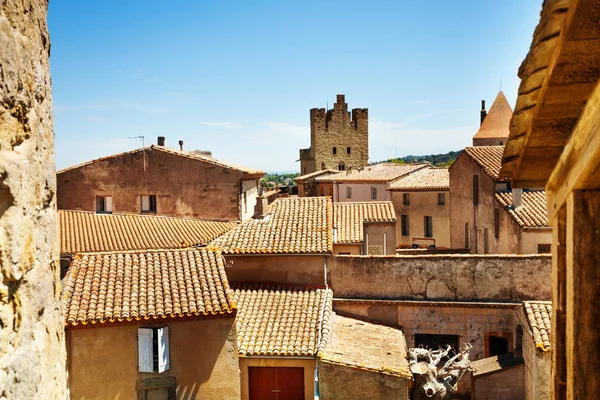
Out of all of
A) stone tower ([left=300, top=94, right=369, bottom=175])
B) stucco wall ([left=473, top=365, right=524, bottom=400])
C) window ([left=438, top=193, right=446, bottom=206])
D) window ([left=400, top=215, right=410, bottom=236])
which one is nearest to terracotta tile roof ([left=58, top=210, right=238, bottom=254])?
stucco wall ([left=473, top=365, right=524, bottom=400])

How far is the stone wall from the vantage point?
222 cm

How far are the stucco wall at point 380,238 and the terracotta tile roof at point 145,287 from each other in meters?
12.9

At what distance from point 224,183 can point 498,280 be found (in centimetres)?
1280

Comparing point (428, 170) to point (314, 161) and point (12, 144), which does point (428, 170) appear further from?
point (12, 144)

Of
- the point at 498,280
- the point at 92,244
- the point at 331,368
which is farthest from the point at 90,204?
the point at 498,280

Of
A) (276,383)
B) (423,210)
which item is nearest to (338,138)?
(423,210)

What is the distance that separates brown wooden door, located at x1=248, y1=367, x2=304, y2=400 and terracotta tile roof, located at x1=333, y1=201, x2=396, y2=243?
930 centimetres

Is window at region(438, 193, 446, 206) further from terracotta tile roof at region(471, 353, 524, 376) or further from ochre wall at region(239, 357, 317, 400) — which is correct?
ochre wall at region(239, 357, 317, 400)

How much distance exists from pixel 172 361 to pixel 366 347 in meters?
5.37

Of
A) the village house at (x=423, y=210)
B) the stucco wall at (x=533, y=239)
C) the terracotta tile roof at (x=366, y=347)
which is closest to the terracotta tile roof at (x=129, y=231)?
the terracotta tile roof at (x=366, y=347)

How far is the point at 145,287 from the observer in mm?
13773

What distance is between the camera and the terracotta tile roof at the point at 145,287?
1267 centimetres

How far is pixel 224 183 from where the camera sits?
25.3 m

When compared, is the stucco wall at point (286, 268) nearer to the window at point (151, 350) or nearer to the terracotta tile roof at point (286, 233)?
the terracotta tile roof at point (286, 233)
